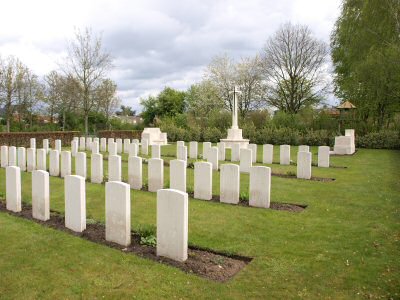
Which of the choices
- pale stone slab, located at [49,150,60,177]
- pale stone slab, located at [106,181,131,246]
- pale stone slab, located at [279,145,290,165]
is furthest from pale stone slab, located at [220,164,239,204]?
pale stone slab, located at [279,145,290,165]

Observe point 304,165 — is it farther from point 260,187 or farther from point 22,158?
Result: point 22,158

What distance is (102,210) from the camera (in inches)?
278

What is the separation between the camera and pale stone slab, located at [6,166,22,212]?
6.87 meters

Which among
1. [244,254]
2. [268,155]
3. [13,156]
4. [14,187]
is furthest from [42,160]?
[244,254]

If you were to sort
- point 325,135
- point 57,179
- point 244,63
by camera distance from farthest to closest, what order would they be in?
point 244,63, point 325,135, point 57,179

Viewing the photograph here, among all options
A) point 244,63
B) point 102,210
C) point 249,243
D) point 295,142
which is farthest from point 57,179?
point 244,63

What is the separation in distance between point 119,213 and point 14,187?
3074mm

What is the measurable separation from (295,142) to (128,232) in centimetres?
2030

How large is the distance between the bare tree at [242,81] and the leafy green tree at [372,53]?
10802mm

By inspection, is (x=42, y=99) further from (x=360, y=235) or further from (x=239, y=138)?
(x=360, y=235)

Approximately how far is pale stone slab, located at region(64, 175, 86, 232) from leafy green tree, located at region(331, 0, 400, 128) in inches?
707

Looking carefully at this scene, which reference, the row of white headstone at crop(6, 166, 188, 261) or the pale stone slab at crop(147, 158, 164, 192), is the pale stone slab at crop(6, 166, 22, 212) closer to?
the row of white headstone at crop(6, 166, 188, 261)

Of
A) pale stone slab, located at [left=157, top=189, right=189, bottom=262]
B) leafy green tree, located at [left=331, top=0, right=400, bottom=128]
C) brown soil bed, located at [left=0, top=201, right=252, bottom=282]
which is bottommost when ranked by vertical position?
brown soil bed, located at [left=0, top=201, right=252, bottom=282]

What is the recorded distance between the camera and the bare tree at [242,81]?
127 feet
